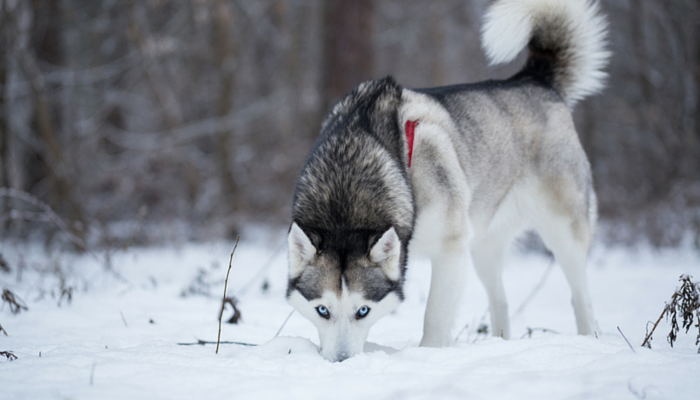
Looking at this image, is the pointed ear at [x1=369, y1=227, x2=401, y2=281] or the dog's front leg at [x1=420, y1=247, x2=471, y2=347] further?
the dog's front leg at [x1=420, y1=247, x2=471, y2=347]

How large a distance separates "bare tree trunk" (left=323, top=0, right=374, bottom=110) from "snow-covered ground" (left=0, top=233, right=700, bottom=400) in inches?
→ 164

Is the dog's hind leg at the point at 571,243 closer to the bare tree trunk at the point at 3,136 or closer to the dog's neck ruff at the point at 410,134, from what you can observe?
the dog's neck ruff at the point at 410,134

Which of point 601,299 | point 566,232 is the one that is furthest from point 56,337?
point 601,299

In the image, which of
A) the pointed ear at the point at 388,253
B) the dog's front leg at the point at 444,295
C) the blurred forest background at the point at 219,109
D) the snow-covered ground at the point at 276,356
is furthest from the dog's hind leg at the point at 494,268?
the blurred forest background at the point at 219,109

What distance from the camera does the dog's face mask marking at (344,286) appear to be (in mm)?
2564

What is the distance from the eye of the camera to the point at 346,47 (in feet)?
25.8

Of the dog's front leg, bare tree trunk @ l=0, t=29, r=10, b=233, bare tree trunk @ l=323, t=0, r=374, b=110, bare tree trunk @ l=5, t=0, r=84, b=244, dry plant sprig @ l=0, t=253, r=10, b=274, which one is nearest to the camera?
the dog's front leg

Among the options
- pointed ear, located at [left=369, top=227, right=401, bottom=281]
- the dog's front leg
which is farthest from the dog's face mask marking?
the dog's front leg

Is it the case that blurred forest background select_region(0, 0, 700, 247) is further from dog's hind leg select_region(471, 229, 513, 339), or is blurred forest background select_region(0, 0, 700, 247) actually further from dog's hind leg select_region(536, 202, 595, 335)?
dog's hind leg select_region(536, 202, 595, 335)

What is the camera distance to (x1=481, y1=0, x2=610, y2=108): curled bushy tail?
398 cm

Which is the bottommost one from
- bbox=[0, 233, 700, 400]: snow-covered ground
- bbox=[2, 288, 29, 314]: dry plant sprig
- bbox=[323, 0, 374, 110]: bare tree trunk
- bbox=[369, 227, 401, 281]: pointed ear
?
bbox=[0, 233, 700, 400]: snow-covered ground

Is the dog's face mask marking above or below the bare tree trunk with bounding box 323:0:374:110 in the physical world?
below

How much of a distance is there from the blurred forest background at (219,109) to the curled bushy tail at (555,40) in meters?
3.82

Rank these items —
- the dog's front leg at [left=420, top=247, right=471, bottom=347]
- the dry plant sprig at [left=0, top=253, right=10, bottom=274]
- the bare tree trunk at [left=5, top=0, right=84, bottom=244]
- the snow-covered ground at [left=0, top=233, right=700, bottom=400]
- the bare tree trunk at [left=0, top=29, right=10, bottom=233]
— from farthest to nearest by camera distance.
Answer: the bare tree trunk at [left=0, top=29, right=10, bottom=233] → the bare tree trunk at [left=5, top=0, right=84, bottom=244] → the dry plant sprig at [left=0, top=253, right=10, bottom=274] → the dog's front leg at [left=420, top=247, right=471, bottom=347] → the snow-covered ground at [left=0, top=233, right=700, bottom=400]
